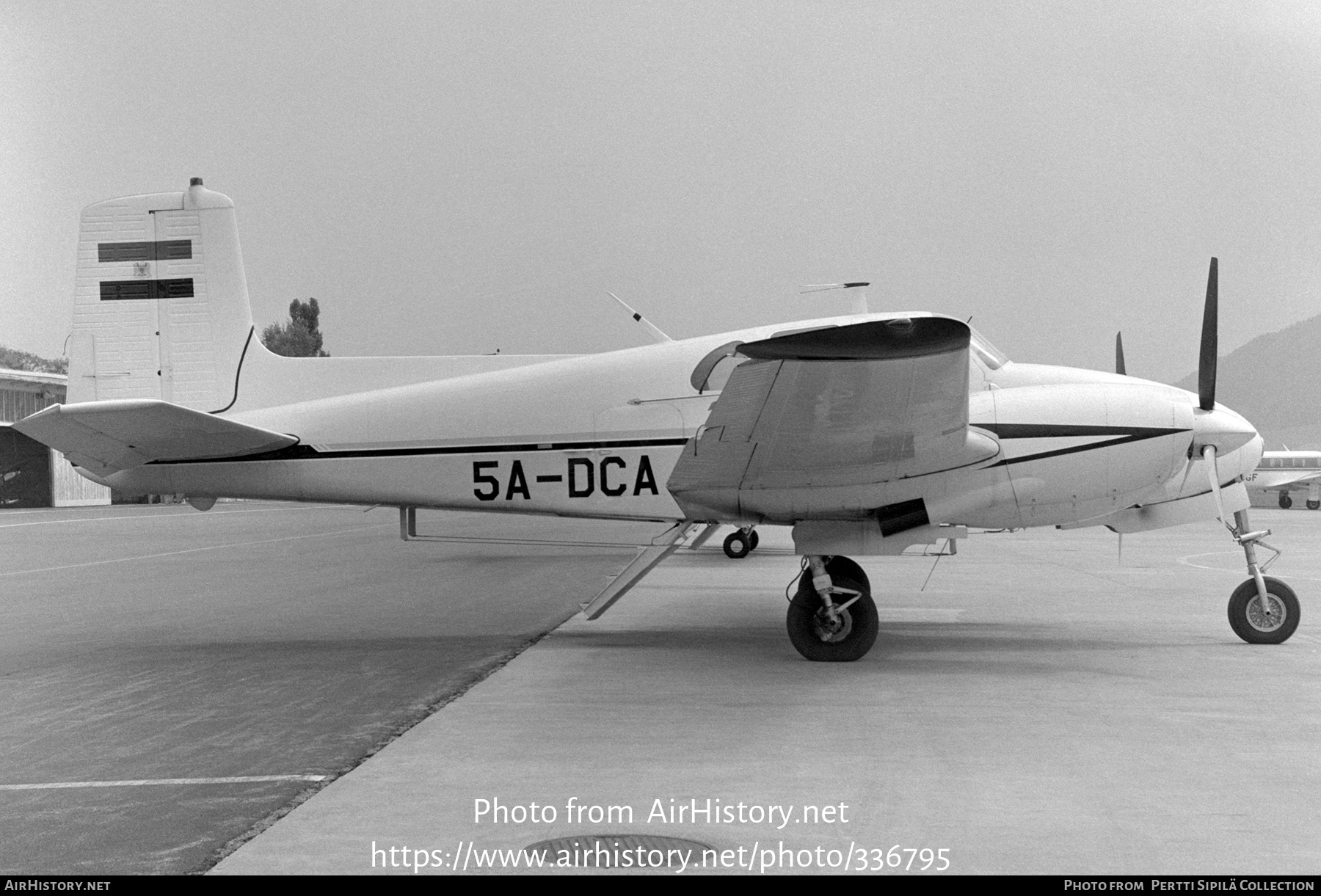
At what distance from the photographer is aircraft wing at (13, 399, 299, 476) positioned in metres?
8.90

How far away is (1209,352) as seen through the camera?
9.55m

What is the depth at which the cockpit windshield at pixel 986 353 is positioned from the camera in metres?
9.87

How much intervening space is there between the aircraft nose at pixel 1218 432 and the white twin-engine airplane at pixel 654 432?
2 cm

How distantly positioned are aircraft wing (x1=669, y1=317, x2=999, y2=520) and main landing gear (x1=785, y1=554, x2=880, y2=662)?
1.83 feet

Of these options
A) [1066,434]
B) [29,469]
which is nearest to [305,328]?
[29,469]

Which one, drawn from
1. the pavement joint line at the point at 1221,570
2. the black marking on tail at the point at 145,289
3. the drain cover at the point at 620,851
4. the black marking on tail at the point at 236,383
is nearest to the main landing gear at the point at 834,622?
the drain cover at the point at 620,851

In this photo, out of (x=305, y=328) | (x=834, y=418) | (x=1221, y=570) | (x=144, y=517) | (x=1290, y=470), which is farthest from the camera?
(x=305, y=328)

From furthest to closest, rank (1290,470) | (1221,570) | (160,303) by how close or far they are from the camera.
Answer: (1290,470)
(1221,570)
(160,303)

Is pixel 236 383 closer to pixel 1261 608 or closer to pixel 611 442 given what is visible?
pixel 611 442

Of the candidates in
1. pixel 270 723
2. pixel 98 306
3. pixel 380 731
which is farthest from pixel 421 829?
pixel 98 306

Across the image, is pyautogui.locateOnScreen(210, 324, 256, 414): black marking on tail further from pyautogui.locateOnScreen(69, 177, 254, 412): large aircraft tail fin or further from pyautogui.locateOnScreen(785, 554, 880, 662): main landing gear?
pyautogui.locateOnScreen(785, 554, 880, 662): main landing gear

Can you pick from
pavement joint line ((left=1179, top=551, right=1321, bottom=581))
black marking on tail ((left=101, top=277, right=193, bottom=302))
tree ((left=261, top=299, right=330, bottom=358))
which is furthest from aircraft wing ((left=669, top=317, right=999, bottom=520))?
tree ((left=261, top=299, right=330, bottom=358))

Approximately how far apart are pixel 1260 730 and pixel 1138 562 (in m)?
12.7

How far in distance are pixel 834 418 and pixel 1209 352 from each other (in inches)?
137
